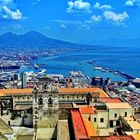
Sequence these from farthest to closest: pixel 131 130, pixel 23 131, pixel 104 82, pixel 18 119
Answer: pixel 104 82 < pixel 18 119 < pixel 23 131 < pixel 131 130

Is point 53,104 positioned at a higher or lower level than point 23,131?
higher

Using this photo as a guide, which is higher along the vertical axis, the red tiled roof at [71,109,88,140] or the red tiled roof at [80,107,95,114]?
the red tiled roof at [71,109,88,140]

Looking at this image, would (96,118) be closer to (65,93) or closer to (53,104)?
(53,104)

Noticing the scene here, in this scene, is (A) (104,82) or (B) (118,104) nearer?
(B) (118,104)

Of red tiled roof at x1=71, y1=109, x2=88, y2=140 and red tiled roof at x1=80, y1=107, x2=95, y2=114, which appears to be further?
red tiled roof at x1=80, y1=107, x2=95, y2=114

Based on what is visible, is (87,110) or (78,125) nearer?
(78,125)

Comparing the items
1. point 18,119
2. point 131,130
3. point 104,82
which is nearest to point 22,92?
point 18,119

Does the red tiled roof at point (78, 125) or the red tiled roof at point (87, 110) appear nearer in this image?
the red tiled roof at point (78, 125)

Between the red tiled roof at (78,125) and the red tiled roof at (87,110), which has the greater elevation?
the red tiled roof at (78,125)
